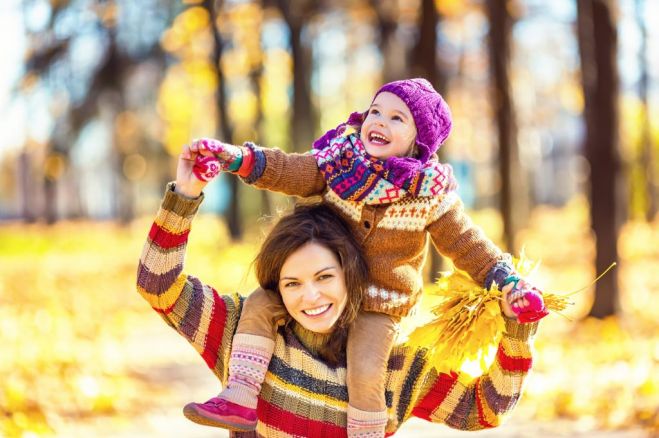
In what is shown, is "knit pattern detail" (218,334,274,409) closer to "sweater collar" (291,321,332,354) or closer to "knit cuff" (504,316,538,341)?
"sweater collar" (291,321,332,354)

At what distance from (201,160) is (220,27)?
1575cm

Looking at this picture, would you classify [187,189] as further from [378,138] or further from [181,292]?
[378,138]

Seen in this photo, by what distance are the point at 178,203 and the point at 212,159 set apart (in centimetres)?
17

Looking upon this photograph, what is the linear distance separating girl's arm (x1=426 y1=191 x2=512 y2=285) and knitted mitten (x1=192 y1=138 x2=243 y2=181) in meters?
0.65

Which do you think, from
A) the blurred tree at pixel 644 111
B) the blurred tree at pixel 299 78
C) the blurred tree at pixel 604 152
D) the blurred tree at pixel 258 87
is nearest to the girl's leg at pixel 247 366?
the blurred tree at pixel 604 152

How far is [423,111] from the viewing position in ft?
8.48

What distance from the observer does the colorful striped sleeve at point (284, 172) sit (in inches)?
98.6

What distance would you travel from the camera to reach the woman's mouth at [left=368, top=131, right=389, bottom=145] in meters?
2.56

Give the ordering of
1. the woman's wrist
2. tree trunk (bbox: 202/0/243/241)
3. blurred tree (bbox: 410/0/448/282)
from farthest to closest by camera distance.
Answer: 1. tree trunk (bbox: 202/0/243/241)
2. blurred tree (bbox: 410/0/448/282)
3. the woman's wrist

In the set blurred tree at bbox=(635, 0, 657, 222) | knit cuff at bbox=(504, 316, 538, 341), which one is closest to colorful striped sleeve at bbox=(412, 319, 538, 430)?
knit cuff at bbox=(504, 316, 538, 341)

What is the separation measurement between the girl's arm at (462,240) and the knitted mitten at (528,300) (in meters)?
0.13

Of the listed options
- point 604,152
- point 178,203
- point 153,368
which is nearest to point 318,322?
point 178,203

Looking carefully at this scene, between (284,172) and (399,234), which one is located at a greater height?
(284,172)

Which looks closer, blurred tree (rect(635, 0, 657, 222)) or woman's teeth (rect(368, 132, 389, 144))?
woman's teeth (rect(368, 132, 389, 144))
